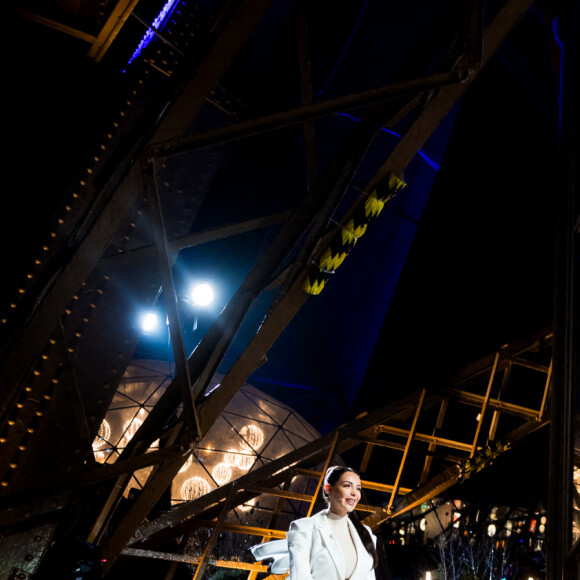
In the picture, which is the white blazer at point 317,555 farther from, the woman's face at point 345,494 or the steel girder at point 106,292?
the steel girder at point 106,292

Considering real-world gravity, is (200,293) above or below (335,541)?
above

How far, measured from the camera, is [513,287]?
16.8 m

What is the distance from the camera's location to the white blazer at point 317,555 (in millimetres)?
3514

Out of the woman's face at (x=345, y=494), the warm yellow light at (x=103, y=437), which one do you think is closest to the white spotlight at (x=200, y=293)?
the warm yellow light at (x=103, y=437)

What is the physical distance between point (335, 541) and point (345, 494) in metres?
0.36

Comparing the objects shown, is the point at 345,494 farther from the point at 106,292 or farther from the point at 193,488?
the point at 193,488

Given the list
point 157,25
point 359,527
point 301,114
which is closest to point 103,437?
point 359,527

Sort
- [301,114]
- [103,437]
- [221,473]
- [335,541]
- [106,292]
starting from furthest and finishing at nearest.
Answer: [221,473], [103,437], [335,541], [106,292], [301,114]

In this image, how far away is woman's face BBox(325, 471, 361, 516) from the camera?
3.96m

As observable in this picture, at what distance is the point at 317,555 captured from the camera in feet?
11.8

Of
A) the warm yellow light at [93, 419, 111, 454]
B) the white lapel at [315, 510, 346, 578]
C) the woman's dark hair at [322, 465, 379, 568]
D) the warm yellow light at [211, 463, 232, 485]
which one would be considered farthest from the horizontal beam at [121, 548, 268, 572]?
the warm yellow light at [211, 463, 232, 485]

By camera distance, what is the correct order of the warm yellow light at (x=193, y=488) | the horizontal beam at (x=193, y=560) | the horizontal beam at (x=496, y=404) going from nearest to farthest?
1. the horizontal beam at (x=193, y=560)
2. the horizontal beam at (x=496, y=404)
3. the warm yellow light at (x=193, y=488)

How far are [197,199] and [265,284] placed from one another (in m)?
0.89

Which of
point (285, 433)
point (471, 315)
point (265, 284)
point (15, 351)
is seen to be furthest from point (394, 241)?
point (15, 351)
